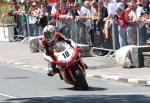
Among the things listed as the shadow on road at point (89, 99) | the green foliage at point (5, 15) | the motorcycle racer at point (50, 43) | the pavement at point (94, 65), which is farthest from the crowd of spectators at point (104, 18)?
the shadow on road at point (89, 99)

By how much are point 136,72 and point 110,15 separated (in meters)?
3.96

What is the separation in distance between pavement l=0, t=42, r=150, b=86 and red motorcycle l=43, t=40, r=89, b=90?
1702 millimetres

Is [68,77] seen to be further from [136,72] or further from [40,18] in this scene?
[40,18]

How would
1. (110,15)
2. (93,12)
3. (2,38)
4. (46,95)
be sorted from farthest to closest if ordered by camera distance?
(2,38) < (93,12) < (110,15) < (46,95)

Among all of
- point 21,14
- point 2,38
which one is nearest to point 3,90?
point 21,14

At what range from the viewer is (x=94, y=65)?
21312 millimetres

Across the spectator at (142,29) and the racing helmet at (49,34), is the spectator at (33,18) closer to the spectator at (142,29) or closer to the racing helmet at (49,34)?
the spectator at (142,29)

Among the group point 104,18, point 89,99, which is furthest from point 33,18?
point 89,99

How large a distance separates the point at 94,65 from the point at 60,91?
587cm

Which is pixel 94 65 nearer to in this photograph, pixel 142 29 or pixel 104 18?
pixel 104 18

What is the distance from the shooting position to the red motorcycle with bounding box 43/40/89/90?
1565 cm

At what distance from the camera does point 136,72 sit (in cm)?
1845

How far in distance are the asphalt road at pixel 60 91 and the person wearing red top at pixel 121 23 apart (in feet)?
9.98

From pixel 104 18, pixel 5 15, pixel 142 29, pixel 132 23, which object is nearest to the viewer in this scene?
pixel 142 29
